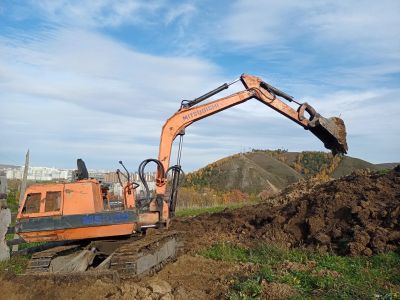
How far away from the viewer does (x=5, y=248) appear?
12.6 metres

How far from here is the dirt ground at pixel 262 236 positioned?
8.34 m

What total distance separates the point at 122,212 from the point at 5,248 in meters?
4.34

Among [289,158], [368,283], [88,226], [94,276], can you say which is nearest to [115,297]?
[94,276]

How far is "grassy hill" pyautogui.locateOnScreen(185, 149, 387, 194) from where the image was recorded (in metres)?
41.6

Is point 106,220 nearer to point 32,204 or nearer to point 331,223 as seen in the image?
point 32,204

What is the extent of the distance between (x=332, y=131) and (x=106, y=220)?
674 centimetres

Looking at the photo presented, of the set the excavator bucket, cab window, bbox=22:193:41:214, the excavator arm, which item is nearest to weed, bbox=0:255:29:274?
cab window, bbox=22:193:41:214

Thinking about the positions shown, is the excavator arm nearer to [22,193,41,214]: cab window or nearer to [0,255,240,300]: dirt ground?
[22,193,41,214]: cab window

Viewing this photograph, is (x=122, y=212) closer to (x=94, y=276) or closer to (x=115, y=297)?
(x=94, y=276)

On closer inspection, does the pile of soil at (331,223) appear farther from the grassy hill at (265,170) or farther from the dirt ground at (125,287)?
the grassy hill at (265,170)

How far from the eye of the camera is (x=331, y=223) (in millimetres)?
12148

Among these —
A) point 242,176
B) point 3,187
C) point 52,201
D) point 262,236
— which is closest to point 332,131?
point 262,236

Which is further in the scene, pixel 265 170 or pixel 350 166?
pixel 350 166

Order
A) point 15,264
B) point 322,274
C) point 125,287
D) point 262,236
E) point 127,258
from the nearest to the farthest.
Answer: point 125,287 < point 322,274 < point 127,258 < point 15,264 < point 262,236
